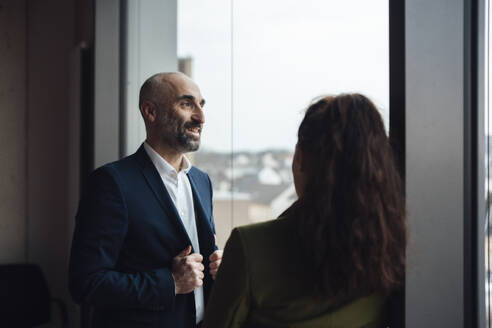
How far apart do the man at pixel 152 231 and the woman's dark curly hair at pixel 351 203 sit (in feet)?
2.28

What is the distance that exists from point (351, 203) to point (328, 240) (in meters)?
0.09

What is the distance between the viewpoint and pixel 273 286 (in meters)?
0.90

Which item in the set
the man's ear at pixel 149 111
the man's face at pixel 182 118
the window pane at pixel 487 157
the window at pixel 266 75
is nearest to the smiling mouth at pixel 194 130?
the man's face at pixel 182 118

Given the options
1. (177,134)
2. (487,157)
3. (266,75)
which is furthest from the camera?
(266,75)

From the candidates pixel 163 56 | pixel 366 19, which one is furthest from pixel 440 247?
pixel 163 56

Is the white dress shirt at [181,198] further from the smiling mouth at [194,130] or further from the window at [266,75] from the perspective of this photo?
the window at [266,75]

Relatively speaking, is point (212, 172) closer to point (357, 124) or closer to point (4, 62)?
point (357, 124)

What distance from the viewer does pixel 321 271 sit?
2.86 feet

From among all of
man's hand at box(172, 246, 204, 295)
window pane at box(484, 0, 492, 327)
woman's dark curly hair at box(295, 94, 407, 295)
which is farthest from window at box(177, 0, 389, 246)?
man's hand at box(172, 246, 204, 295)

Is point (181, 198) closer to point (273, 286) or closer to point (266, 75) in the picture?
point (266, 75)

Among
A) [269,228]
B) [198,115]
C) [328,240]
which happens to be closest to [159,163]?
[198,115]

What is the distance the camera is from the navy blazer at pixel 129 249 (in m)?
1.41

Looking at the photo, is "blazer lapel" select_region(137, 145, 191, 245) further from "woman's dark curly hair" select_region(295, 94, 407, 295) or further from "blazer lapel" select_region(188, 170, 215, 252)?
"woman's dark curly hair" select_region(295, 94, 407, 295)

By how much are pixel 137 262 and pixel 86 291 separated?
19cm
